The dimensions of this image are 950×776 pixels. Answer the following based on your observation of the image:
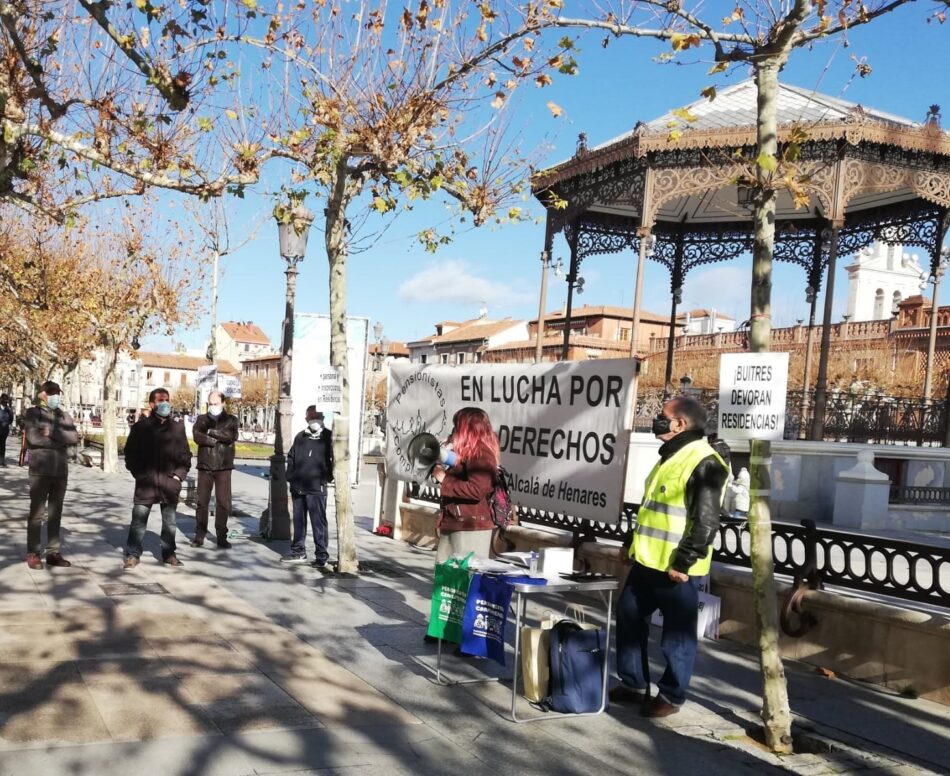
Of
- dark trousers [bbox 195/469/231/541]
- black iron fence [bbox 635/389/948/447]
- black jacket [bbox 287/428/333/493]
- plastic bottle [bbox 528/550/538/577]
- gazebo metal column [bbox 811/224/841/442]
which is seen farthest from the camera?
black iron fence [bbox 635/389/948/447]

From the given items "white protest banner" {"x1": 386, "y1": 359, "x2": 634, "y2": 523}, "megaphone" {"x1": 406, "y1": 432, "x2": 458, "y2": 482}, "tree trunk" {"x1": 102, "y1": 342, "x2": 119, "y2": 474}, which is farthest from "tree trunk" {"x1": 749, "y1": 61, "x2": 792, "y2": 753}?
"tree trunk" {"x1": 102, "y1": 342, "x2": 119, "y2": 474}

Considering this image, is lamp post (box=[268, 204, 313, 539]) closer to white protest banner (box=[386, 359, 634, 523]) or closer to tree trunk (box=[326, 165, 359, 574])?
tree trunk (box=[326, 165, 359, 574])

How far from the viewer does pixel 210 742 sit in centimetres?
477

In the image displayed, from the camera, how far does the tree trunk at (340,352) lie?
33.1 feet

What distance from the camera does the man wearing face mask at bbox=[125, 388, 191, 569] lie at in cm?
960

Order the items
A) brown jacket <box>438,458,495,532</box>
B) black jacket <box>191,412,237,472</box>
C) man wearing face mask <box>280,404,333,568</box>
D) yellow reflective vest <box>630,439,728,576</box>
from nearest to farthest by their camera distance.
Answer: yellow reflective vest <box>630,439,728,576</box>
brown jacket <box>438,458,495,532</box>
man wearing face mask <box>280,404,333,568</box>
black jacket <box>191,412,237,472</box>

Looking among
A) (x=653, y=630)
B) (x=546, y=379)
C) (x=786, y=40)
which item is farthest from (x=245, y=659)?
(x=786, y=40)

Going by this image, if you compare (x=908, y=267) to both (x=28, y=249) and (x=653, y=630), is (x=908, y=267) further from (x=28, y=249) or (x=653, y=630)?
(x=653, y=630)

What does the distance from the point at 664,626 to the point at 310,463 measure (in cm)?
584

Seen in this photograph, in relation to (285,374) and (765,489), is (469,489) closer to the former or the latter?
Result: (765,489)

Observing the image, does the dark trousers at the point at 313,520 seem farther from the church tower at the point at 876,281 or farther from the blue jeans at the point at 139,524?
the church tower at the point at 876,281

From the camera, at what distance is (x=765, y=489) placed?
558 centimetres

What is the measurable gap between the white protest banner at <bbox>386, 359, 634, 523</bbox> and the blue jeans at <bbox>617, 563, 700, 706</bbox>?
2.48 metres

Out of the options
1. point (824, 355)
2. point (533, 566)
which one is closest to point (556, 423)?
point (533, 566)
